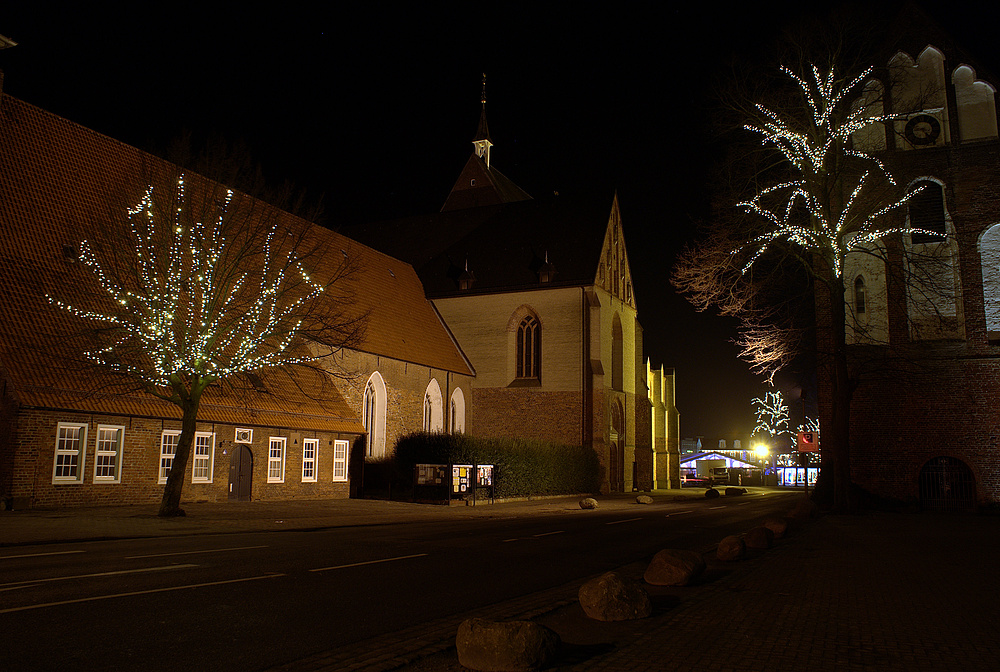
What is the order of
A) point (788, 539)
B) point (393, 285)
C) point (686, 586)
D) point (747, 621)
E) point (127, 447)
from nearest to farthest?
1. point (747, 621)
2. point (686, 586)
3. point (788, 539)
4. point (127, 447)
5. point (393, 285)

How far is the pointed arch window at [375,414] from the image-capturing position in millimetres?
34750

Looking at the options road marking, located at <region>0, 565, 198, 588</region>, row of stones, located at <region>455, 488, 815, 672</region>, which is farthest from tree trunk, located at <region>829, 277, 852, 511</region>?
road marking, located at <region>0, 565, 198, 588</region>

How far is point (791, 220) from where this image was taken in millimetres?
22906

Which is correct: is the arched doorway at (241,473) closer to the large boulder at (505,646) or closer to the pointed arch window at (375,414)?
the pointed arch window at (375,414)

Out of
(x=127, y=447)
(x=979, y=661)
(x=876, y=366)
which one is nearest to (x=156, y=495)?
(x=127, y=447)

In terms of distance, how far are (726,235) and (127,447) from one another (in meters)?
18.5

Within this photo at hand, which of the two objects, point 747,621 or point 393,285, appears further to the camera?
point 393,285

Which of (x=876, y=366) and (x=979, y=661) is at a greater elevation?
(x=876, y=366)

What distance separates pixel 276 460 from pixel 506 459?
988 centimetres

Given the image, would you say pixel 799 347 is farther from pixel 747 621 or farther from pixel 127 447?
pixel 127 447

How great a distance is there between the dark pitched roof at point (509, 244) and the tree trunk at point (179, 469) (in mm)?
25521

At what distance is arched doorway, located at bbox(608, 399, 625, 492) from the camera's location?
4250 cm

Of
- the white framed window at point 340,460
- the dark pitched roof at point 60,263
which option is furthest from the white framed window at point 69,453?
the white framed window at point 340,460

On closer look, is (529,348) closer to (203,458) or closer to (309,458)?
(309,458)
